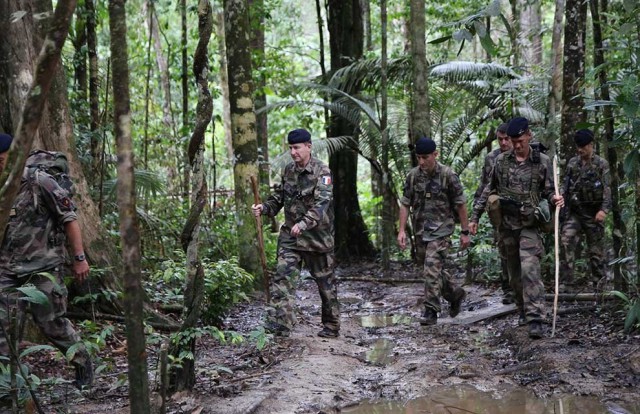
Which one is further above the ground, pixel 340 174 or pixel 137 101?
pixel 137 101

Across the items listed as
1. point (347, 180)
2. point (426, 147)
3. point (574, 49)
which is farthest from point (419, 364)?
point (347, 180)

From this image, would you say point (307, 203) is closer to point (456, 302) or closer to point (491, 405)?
point (456, 302)

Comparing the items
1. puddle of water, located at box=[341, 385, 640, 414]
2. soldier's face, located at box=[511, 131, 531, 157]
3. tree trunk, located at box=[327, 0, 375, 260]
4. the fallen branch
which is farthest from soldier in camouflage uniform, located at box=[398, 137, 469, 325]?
tree trunk, located at box=[327, 0, 375, 260]

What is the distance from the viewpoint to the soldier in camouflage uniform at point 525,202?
7.47m

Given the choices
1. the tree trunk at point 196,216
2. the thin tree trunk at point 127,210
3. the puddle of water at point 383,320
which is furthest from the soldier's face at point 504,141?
the thin tree trunk at point 127,210

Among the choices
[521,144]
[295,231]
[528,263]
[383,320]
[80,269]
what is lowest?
[383,320]

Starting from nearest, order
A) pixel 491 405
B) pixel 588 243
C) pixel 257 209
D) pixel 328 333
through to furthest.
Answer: pixel 491 405 < pixel 257 209 < pixel 328 333 < pixel 588 243

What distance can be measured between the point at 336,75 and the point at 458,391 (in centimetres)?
886

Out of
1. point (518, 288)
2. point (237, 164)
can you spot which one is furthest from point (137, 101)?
point (518, 288)

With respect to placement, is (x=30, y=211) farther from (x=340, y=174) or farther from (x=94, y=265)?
(x=340, y=174)

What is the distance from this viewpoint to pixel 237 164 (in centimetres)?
970

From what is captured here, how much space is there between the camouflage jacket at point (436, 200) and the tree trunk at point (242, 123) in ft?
7.18

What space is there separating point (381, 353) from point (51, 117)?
13.4ft

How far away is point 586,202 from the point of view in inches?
401
